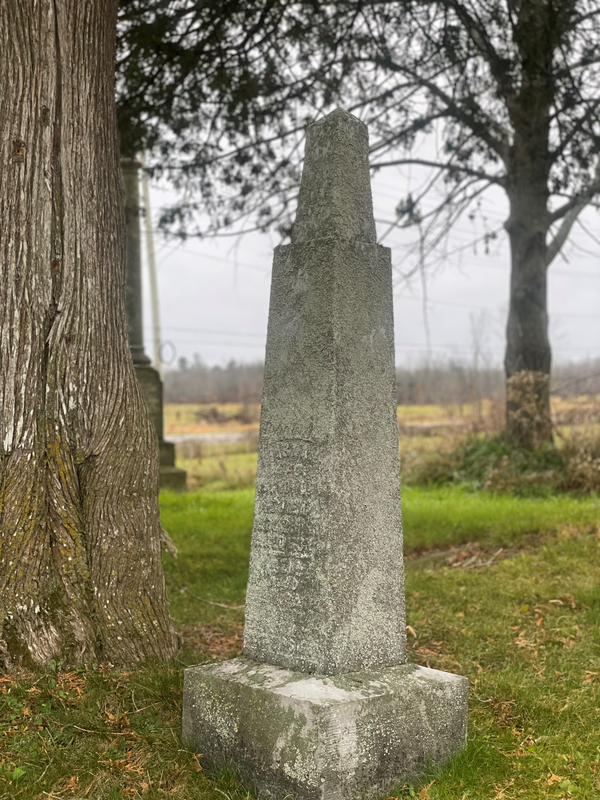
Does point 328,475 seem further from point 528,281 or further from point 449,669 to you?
point 528,281

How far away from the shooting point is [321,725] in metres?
2.77

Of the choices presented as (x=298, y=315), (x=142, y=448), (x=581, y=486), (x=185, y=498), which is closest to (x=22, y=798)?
(x=142, y=448)

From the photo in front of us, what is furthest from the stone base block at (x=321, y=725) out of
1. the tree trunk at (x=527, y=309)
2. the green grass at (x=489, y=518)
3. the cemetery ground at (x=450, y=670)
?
the tree trunk at (x=527, y=309)

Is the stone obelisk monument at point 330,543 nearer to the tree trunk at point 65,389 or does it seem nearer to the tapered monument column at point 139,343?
the tree trunk at point 65,389

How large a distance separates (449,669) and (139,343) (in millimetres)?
8927

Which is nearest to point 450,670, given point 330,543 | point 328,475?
point 330,543

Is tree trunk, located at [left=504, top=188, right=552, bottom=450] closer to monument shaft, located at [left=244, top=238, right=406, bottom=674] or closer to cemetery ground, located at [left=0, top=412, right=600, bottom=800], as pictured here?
cemetery ground, located at [left=0, top=412, right=600, bottom=800]

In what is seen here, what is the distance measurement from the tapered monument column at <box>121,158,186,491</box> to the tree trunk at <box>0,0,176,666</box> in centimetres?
716

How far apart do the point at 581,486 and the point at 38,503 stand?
8.20 m

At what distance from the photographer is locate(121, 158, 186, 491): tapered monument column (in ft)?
37.8

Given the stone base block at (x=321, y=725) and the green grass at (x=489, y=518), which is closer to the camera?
the stone base block at (x=321, y=725)

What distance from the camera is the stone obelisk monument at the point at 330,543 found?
293 centimetres

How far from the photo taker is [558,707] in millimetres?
3678

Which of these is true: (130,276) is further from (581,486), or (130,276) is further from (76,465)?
(76,465)
